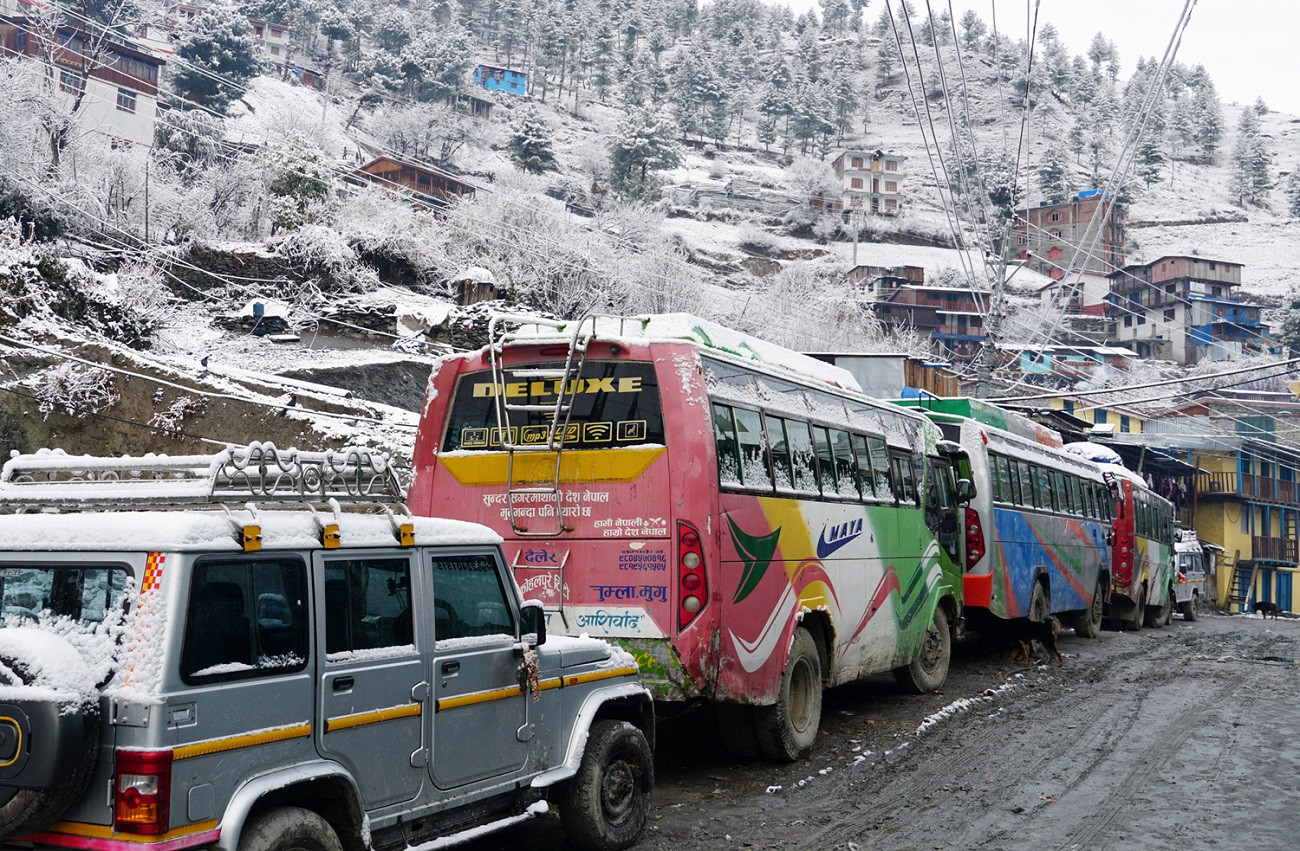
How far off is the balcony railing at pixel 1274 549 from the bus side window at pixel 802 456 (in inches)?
2144

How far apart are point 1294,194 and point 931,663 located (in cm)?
16102

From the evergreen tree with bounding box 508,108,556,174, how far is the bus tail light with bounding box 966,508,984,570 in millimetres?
77700

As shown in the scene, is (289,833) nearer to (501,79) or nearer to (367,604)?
(367,604)

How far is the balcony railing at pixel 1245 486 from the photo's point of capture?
54594mm

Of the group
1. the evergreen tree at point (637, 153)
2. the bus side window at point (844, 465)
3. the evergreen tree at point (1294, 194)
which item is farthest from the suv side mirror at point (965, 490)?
the evergreen tree at point (1294, 194)

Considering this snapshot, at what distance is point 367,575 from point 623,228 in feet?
193

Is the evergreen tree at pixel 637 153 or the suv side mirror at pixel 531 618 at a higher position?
the evergreen tree at pixel 637 153

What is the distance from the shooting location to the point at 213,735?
4293mm

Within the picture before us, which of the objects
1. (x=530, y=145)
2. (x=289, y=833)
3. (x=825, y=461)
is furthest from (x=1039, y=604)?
(x=530, y=145)

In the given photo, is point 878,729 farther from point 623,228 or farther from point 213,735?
point 623,228

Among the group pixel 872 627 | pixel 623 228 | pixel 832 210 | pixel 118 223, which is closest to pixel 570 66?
pixel 832 210

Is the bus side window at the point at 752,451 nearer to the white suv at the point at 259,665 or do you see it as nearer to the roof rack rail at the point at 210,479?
the white suv at the point at 259,665

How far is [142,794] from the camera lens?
13.2ft

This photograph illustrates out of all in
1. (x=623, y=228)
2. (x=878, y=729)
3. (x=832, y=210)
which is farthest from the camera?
(x=832, y=210)
